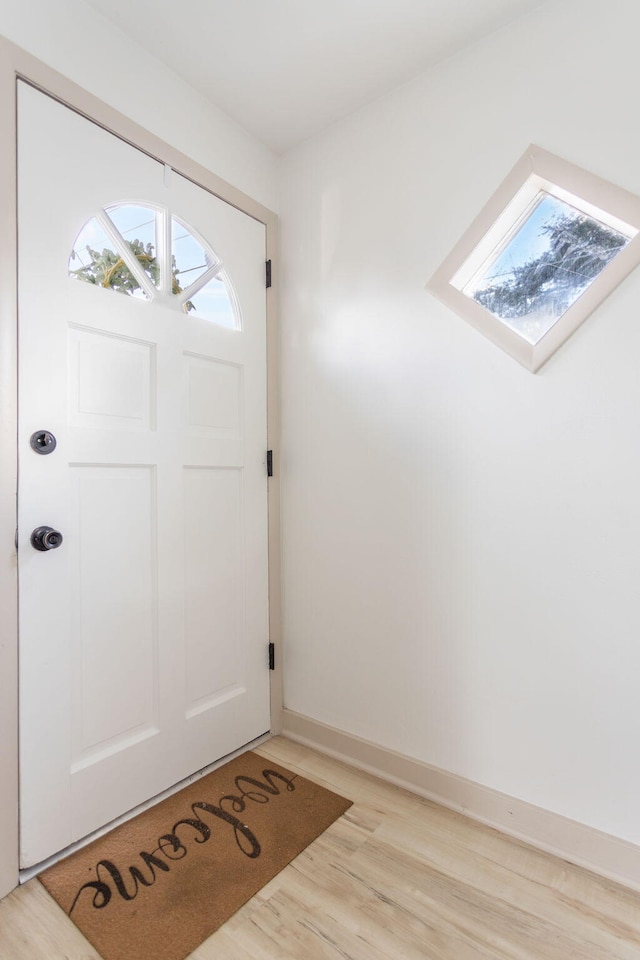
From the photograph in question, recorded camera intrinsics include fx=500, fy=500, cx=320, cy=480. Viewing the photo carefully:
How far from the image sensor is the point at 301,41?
159 cm

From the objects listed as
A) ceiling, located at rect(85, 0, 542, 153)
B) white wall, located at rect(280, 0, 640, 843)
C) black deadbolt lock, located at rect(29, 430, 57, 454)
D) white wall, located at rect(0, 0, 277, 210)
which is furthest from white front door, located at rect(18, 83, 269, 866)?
ceiling, located at rect(85, 0, 542, 153)

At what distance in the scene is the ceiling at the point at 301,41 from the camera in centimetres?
148

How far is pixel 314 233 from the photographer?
2.02 meters

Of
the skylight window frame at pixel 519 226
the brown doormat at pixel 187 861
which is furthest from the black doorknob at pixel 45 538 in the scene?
the skylight window frame at pixel 519 226

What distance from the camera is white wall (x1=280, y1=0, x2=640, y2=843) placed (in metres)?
1.36

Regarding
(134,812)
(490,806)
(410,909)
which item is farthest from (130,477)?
(490,806)

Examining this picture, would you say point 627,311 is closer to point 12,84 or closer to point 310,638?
point 310,638

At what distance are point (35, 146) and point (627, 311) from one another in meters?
1.66

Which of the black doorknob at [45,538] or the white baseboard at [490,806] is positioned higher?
the black doorknob at [45,538]

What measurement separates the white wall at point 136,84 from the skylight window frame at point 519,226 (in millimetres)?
945

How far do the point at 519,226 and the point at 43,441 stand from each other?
1543 mm

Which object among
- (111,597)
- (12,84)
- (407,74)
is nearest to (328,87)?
(407,74)

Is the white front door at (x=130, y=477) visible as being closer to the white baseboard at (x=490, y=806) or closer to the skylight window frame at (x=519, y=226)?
the white baseboard at (x=490, y=806)

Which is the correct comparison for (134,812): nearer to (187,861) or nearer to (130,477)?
(187,861)
